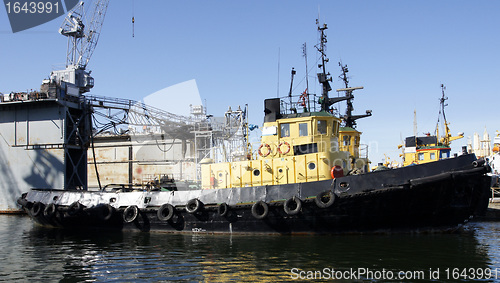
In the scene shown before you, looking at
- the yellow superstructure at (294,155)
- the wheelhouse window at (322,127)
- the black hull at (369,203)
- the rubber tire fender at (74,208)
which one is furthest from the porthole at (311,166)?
the rubber tire fender at (74,208)

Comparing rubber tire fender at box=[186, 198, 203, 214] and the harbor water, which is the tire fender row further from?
the harbor water

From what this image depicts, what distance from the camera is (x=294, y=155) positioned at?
→ 14.3 meters

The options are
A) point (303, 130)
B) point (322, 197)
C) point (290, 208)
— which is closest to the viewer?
point (322, 197)

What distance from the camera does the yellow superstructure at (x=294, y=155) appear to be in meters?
13.9

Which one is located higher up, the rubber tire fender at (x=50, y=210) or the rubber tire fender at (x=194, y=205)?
the rubber tire fender at (x=194, y=205)

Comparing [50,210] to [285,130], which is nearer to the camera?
[285,130]

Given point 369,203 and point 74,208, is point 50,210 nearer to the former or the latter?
point 74,208

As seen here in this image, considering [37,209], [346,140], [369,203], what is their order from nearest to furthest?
[369,203]
[37,209]
[346,140]

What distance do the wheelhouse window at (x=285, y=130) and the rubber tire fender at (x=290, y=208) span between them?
2.74m

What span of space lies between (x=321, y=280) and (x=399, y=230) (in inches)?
208

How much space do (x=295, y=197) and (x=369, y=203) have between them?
7.70 feet

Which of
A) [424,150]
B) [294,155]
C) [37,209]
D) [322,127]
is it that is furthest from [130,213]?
[424,150]

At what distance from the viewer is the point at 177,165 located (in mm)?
36000

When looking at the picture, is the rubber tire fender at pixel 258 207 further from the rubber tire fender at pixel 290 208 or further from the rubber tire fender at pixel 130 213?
the rubber tire fender at pixel 130 213
